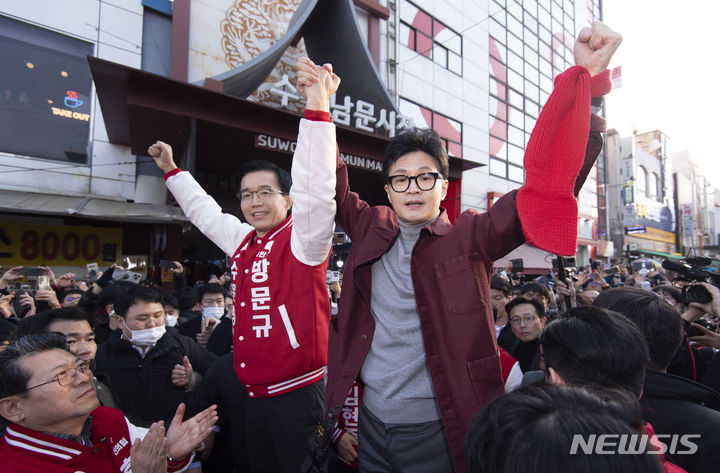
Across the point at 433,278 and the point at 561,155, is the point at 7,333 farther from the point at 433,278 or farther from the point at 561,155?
the point at 561,155

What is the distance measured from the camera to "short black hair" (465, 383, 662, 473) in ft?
2.21

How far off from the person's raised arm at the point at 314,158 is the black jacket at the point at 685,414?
142cm

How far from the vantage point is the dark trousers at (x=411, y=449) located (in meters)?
1.32

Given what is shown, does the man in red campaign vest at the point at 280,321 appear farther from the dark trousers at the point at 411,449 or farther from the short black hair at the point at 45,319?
the short black hair at the point at 45,319

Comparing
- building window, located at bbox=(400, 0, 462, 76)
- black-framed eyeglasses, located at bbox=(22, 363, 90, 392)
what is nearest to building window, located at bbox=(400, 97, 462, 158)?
A: building window, located at bbox=(400, 0, 462, 76)

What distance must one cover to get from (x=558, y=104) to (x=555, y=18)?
24.7 meters

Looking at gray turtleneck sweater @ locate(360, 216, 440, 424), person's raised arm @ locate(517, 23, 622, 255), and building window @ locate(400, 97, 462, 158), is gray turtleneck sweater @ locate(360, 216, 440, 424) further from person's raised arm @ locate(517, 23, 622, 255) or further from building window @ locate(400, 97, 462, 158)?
building window @ locate(400, 97, 462, 158)

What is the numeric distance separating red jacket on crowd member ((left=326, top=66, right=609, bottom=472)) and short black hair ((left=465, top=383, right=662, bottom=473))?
455 millimetres

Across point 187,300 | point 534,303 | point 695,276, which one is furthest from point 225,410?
point 695,276

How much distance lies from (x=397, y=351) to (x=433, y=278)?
0.99 feet

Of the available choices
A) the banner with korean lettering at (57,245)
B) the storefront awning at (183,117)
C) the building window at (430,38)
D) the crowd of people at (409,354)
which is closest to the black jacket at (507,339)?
the crowd of people at (409,354)

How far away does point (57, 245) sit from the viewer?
27.4 feet

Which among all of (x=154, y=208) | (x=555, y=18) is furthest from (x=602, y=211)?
(x=154, y=208)

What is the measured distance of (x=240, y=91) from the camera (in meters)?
8.07
